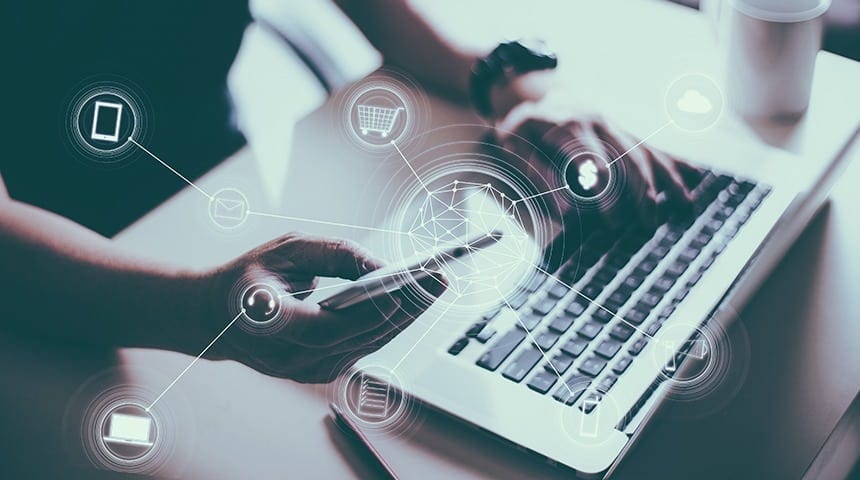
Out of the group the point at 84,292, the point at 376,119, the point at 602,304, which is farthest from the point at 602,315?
the point at 84,292

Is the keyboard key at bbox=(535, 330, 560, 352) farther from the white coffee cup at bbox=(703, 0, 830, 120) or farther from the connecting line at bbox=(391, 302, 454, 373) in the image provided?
the white coffee cup at bbox=(703, 0, 830, 120)

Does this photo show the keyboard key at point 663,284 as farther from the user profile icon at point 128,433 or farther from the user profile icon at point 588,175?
the user profile icon at point 128,433

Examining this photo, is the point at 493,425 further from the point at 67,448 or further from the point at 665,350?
the point at 67,448

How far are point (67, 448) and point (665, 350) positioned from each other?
1.17 ft

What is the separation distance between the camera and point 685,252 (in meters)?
0.57

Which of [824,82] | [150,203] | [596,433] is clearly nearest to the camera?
[596,433]

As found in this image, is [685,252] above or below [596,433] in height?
above

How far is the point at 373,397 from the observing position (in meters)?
0.52

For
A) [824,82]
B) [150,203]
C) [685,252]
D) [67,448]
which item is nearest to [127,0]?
[150,203]

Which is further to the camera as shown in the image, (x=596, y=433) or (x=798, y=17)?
(x=798, y=17)

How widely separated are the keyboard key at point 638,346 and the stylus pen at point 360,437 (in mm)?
156

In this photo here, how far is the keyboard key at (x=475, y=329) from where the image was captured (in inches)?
20.9

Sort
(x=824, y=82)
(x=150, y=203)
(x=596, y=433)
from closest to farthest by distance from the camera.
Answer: (x=596, y=433)
(x=150, y=203)
(x=824, y=82)

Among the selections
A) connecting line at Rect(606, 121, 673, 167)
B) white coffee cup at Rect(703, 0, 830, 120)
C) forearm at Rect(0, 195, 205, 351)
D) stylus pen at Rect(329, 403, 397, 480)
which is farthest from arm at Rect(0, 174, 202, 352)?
white coffee cup at Rect(703, 0, 830, 120)
